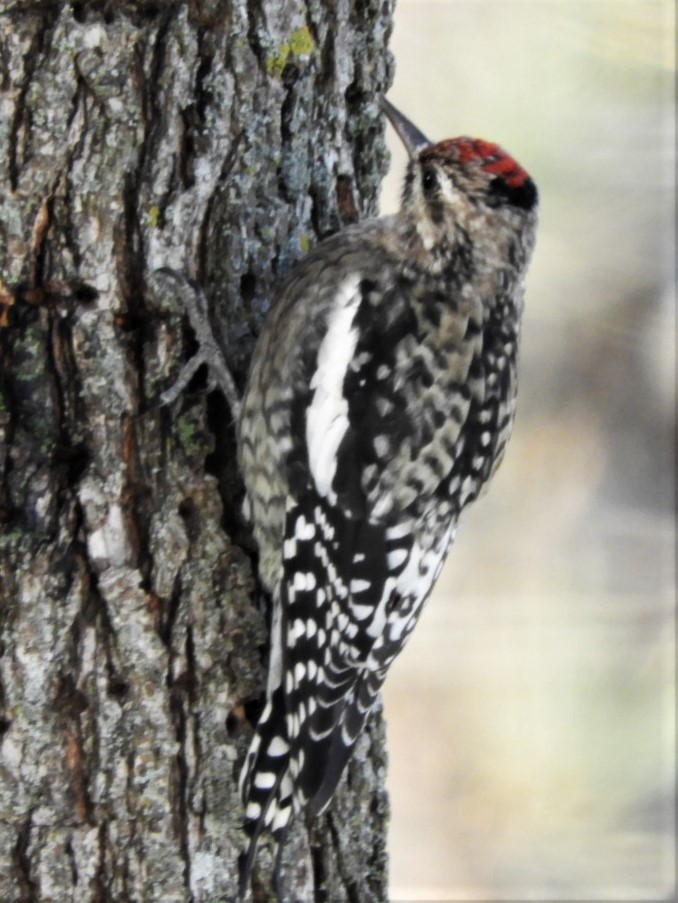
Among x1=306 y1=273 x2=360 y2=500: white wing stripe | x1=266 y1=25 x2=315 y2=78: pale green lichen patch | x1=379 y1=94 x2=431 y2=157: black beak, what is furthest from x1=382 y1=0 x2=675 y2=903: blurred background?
x1=306 y1=273 x2=360 y2=500: white wing stripe

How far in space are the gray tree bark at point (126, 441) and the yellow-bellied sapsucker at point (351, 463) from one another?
0.27 ft

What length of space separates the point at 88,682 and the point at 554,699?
10.8ft

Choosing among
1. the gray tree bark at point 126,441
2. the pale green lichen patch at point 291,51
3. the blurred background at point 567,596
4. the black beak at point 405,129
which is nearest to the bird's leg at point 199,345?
the gray tree bark at point 126,441

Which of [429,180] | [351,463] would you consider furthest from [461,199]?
[351,463]

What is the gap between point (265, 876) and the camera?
224 cm

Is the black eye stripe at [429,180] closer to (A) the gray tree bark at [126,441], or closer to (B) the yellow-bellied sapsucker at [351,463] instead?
(B) the yellow-bellied sapsucker at [351,463]

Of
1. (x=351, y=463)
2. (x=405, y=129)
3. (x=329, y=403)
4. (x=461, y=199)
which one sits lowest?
(x=351, y=463)

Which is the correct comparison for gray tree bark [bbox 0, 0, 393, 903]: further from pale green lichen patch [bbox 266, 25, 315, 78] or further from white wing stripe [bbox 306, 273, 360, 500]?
white wing stripe [bbox 306, 273, 360, 500]

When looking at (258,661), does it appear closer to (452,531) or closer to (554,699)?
(452,531)

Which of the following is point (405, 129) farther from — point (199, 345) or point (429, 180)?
point (199, 345)

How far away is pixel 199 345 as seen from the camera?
2172 millimetres

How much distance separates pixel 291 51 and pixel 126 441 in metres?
0.77

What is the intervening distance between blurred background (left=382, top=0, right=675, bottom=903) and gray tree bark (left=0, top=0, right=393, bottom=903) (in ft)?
8.62

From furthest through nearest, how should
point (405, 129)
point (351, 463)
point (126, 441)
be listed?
1. point (405, 129)
2. point (351, 463)
3. point (126, 441)
